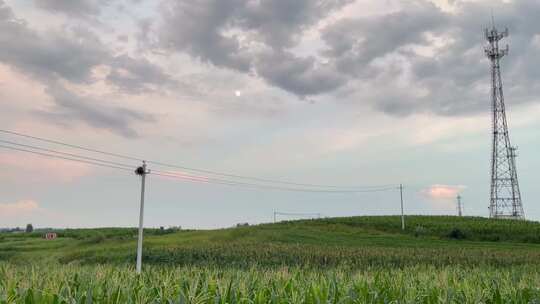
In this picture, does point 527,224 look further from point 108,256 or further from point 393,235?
point 108,256

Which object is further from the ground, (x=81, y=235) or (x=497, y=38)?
(x=497, y=38)

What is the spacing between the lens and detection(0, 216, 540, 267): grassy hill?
33344mm

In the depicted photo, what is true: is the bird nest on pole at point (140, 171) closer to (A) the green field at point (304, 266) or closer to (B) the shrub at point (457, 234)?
(A) the green field at point (304, 266)

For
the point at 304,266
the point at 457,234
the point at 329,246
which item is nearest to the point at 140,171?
the point at 304,266

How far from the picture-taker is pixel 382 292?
8.73m

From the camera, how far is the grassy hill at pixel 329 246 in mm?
33344

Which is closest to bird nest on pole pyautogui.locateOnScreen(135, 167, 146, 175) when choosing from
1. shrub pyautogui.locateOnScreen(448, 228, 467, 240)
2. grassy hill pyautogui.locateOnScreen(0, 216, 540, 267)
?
grassy hill pyautogui.locateOnScreen(0, 216, 540, 267)

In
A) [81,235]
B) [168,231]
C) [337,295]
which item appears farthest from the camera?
[168,231]

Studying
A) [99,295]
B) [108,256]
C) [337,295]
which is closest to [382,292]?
[337,295]

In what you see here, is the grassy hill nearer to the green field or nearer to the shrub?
the shrub

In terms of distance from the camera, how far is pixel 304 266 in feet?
83.1

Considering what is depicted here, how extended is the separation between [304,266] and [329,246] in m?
18.8

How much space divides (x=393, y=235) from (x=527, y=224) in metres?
18.8

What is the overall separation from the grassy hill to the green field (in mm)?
116
